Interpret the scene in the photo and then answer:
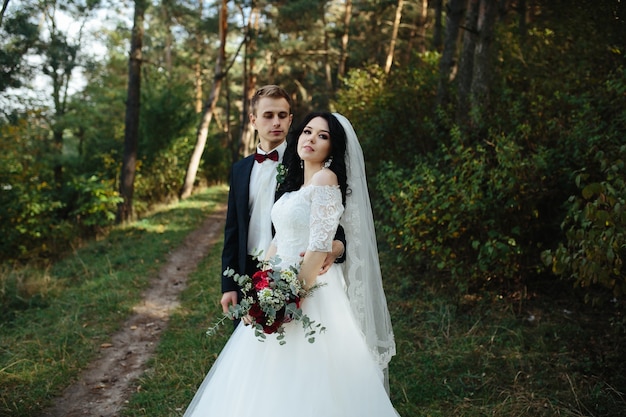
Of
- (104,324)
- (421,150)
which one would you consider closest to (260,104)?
(104,324)

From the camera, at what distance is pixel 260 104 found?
3184mm

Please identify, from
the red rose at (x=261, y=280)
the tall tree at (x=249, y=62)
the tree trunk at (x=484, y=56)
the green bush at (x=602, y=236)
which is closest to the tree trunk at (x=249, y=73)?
the tall tree at (x=249, y=62)

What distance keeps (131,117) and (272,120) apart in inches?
426

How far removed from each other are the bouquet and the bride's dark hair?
1.80 feet

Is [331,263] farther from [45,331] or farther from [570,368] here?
[45,331]

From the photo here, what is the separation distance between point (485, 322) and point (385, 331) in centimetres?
257

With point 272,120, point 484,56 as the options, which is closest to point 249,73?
point 484,56

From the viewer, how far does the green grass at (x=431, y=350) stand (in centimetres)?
402

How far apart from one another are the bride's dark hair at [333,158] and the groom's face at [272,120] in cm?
27

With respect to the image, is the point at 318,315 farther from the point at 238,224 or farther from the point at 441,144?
the point at 441,144

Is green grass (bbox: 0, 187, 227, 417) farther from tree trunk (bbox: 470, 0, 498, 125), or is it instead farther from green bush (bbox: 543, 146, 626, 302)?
tree trunk (bbox: 470, 0, 498, 125)

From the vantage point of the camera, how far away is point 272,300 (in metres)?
2.46

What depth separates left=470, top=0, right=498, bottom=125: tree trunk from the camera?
6.96m

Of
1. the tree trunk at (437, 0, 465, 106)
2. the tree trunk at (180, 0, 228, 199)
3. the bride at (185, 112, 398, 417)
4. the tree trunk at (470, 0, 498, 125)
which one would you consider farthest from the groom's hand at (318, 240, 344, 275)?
the tree trunk at (180, 0, 228, 199)
